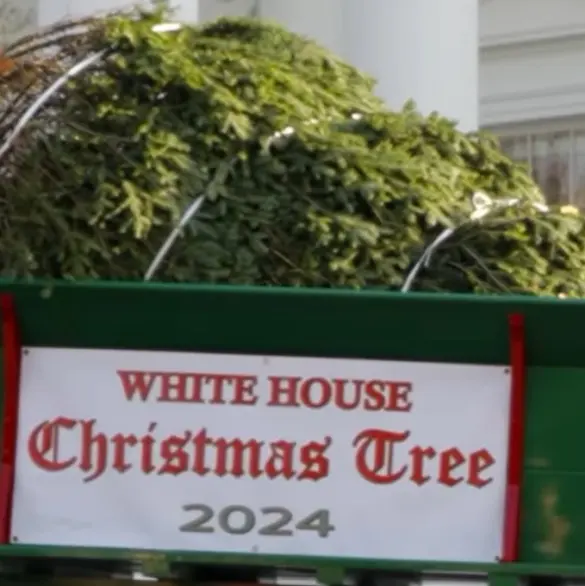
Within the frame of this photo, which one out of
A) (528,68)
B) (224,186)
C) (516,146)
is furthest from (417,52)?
(224,186)

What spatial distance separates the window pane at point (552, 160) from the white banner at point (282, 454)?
22.6 ft

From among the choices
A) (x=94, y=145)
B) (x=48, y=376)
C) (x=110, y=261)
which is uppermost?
(x=94, y=145)

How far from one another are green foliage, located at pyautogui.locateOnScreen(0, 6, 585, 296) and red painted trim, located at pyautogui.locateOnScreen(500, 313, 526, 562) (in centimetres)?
42

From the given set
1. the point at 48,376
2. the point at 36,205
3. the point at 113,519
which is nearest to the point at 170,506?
the point at 113,519

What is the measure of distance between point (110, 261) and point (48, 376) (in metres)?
0.30

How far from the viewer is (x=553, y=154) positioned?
1091cm

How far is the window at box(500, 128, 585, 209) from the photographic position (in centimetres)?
1082

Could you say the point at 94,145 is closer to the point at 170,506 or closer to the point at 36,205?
the point at 36,205

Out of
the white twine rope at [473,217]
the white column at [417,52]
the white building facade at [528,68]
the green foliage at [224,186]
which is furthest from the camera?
the white building facade at [528,68]

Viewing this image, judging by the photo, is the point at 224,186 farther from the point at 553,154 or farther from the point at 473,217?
the point at 553,154

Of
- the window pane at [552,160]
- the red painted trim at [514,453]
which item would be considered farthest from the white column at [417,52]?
the red painted trim at [514,453]

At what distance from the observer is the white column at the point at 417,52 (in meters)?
8.39

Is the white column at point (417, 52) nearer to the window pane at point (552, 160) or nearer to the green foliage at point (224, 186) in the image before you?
the window pane at point (552, 160)

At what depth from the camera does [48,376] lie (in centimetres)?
408
